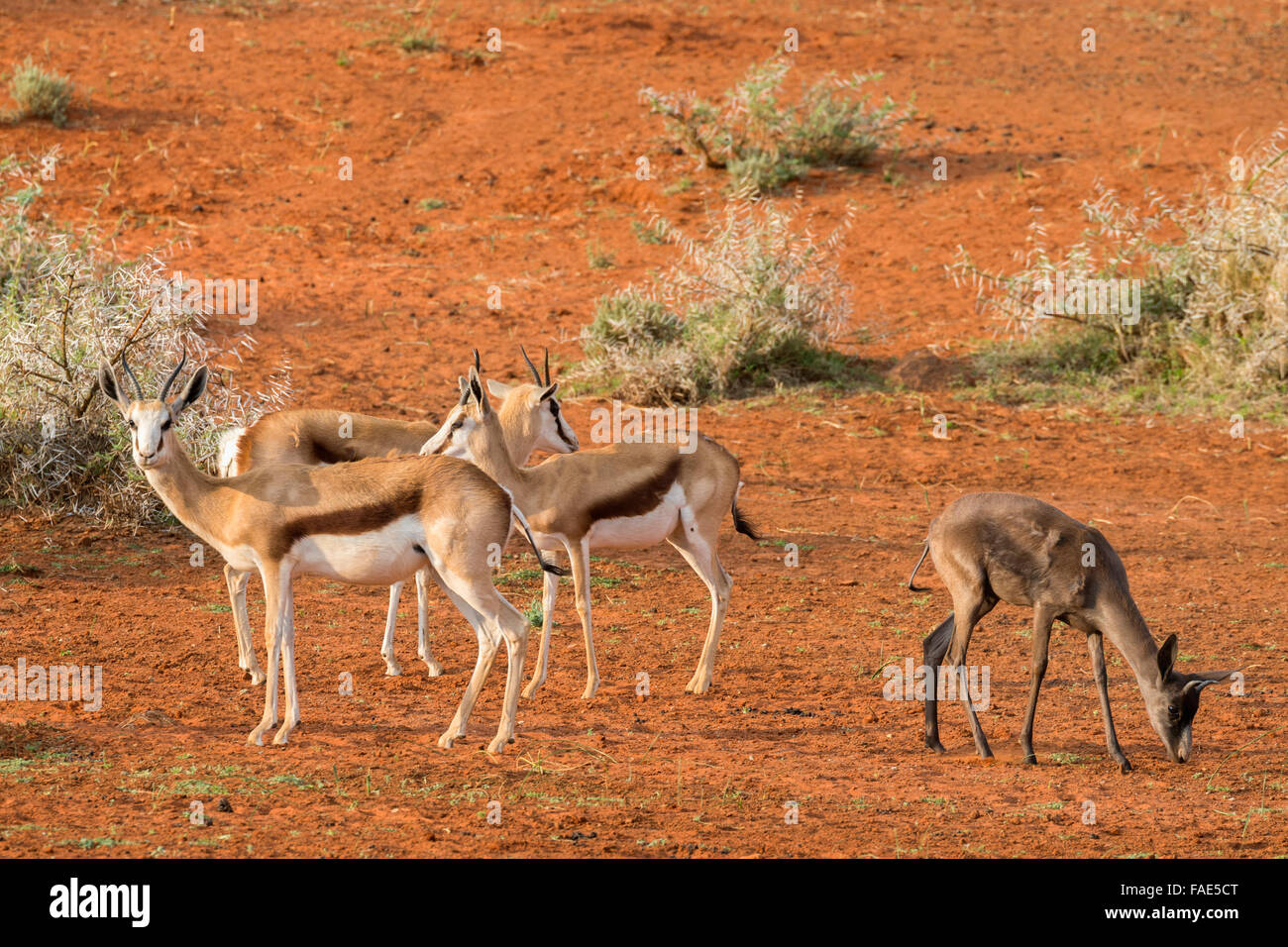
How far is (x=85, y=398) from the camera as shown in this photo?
35.5 ft

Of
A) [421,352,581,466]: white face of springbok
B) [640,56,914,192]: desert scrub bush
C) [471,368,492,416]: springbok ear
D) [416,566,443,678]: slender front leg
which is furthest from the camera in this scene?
[640,56,914,192]: desert scrub bush

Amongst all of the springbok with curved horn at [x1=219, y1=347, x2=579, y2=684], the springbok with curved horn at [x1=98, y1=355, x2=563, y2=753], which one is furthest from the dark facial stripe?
the springbok with curved horn at [x1=98, y1=355, x2=563, y2=753]

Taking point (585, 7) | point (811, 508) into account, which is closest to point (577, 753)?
point (811, 508)

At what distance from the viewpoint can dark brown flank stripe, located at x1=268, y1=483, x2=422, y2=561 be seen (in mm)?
6988

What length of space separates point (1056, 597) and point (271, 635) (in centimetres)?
388

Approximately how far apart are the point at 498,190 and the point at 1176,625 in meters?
12.3

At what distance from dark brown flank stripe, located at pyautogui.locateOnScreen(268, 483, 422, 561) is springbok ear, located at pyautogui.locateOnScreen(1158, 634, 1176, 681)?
12.2ft

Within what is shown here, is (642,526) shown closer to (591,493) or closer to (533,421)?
(591,493)

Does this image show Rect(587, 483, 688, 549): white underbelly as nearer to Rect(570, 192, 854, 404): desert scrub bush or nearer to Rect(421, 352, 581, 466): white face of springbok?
Rect(421, 352, 581, 466): white face of springbok

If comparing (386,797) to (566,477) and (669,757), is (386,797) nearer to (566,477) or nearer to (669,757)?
(669,757)

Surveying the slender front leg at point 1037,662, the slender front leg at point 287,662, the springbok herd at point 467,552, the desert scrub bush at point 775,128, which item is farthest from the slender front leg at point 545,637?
the desert scrub bush at point 775,128

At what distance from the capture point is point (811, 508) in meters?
11.9

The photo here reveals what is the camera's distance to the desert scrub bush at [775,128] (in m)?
19.4

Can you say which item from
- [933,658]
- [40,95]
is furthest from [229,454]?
[40,95]
